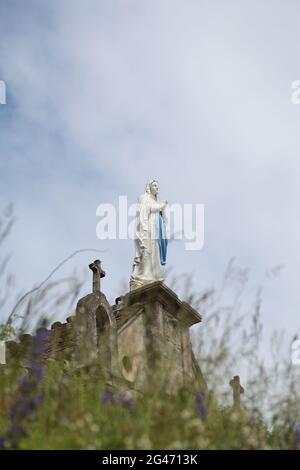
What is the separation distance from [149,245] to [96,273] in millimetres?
2713

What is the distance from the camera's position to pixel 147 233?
1730 cm

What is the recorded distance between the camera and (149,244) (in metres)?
17.2

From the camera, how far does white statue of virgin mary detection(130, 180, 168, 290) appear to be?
1695 centimetres

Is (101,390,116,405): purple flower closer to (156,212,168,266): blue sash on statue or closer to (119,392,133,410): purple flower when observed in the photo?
(119,392,133,410): purple flower

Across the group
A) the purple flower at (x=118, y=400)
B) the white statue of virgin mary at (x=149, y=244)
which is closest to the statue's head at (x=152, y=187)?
the white statue of virgin mary at (x=149, y=244)

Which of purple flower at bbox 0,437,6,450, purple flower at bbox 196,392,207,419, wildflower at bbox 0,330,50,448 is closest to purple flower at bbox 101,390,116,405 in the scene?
wildflower at bbox 0,330,50,448

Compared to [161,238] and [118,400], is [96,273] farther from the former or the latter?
[118,400]

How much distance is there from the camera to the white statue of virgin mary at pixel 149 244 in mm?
16953

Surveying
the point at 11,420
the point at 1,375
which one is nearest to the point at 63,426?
the point at 11,420

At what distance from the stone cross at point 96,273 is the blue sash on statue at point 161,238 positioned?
99.7 inches

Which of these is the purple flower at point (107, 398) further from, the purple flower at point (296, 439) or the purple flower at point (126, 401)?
the purple flower at point (296, 439)

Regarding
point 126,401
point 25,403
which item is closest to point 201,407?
point 126,401
